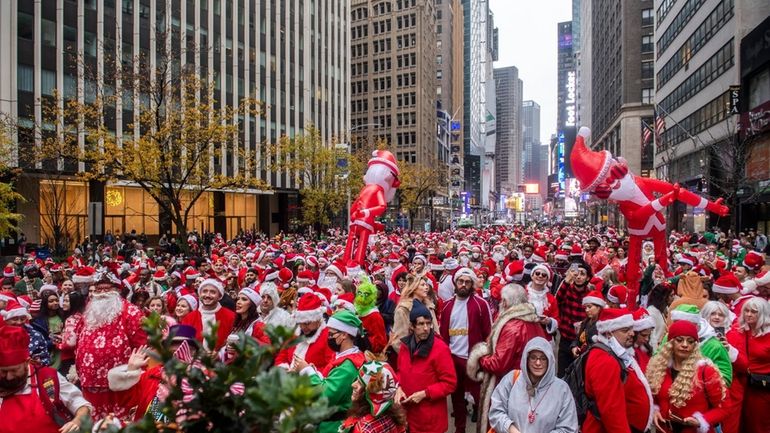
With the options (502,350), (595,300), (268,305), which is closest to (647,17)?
(595,300)

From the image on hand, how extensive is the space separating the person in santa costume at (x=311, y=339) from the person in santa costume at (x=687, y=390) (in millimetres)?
2624

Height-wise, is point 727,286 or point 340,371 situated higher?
point 727,286

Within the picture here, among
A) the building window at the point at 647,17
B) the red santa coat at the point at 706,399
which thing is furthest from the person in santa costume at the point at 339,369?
the building window at the point at 647,17

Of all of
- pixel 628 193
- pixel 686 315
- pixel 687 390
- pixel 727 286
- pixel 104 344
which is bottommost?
pixel 687 390

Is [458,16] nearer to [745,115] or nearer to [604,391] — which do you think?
[745,115]

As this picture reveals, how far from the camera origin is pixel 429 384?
4.74 m

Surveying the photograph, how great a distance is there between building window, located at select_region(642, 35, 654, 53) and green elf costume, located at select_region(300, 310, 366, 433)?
73.2m

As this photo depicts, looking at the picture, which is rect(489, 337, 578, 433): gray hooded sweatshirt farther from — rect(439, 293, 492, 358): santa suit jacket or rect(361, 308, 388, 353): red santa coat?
rect(439, 293, 492, 358): santa suit jacket

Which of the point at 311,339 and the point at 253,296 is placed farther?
the point at 253,296

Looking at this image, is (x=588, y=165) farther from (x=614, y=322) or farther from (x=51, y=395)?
(x=51, y=395)

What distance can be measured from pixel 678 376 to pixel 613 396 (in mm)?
840

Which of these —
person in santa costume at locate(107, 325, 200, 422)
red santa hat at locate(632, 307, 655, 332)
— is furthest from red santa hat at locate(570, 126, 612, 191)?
person in santa costume at locate(107, 325, 200, 422)

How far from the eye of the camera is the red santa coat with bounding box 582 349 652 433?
3801mm

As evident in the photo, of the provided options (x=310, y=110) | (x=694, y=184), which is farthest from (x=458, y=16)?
(x=694, y=184)
